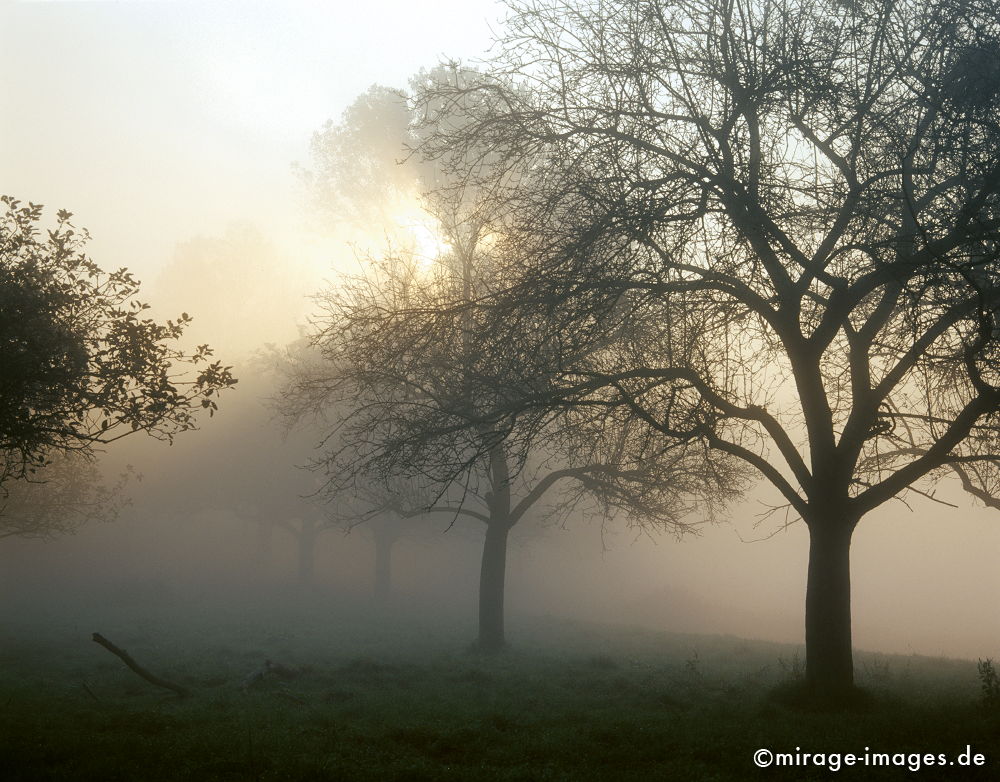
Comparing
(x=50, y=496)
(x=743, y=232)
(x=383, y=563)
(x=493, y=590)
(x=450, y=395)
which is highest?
(x=743, y=232)

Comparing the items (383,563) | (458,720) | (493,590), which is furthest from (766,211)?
(383,563)

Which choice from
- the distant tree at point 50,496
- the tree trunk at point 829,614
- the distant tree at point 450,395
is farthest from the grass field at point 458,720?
the distant tree at point 50,496

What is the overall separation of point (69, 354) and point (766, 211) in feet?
30.7

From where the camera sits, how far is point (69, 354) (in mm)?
10484

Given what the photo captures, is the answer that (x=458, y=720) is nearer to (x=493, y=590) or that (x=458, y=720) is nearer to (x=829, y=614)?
(x=829, y=614)

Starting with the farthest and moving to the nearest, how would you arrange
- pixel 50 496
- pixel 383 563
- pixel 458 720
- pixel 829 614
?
1. pixel 383 563
2. pixel 50 496
3. pixel 829 614
4. pixel 458 720

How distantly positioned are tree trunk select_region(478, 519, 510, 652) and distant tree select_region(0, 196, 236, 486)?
34.6 feet

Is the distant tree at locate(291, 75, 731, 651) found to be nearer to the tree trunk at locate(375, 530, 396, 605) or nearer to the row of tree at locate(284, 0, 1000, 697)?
the row of tree at locate(284, 0, 1000, 697)

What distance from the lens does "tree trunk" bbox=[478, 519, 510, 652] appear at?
65.9ft

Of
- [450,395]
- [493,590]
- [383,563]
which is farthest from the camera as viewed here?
[383,563]

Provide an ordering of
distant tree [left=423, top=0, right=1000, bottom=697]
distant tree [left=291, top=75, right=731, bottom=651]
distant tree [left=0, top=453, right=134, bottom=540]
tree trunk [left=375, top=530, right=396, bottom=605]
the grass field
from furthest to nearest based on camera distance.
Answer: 1. tree trunk [left=375, top=530, right=396, bottom=605]
2. distant tree [left=0, top=453, right=134, bottom=540]
3. distant tree [left=291, top=75, right=731, bottom=651]
4. distant tree [left=423, top=0, right=1000, bottom=697]
5. the grass field

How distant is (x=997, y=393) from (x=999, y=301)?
1.58 m

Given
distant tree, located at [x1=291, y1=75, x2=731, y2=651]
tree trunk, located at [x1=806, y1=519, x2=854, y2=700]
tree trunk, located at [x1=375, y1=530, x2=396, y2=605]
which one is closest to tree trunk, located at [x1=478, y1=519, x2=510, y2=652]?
distant tree, located at [x1=291, y1=75, x2=731, y2=651]

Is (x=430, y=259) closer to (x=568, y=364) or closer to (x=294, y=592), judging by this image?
(x=568, y=364)
